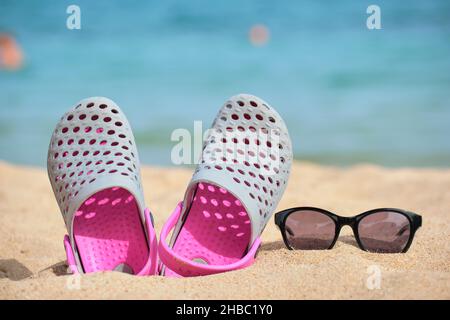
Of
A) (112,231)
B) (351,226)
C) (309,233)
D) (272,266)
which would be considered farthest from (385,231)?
(112,231)

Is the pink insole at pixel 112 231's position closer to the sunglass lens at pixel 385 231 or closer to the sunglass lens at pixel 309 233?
the sunglass lens at pixel 309 233

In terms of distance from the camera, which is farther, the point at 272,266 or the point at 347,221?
the point at 347,221

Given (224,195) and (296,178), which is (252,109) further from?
(296,178)

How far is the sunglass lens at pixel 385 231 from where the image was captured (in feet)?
5.99

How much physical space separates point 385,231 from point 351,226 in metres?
0.10

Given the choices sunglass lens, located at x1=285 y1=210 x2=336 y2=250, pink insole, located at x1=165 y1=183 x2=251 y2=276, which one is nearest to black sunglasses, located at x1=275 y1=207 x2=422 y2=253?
sunglass lens, located at x1=285 y1=210 x2=336 y2=250

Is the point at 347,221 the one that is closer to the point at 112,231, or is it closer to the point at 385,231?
the point at 385,231

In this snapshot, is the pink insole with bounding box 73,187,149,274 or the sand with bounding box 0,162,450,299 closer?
the sand with bounding box 0,162,450,299

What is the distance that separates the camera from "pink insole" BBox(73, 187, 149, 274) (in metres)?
1.85

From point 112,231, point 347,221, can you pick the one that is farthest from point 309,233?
point 112,231

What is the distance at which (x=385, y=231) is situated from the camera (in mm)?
1841

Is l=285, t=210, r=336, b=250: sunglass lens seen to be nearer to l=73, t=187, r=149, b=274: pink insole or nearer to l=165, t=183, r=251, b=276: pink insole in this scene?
l=165, t=183, r=251, b=276: pink insole

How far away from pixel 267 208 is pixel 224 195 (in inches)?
6.5

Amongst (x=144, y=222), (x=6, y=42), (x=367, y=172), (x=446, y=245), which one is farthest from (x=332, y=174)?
(x=6, y=42)
